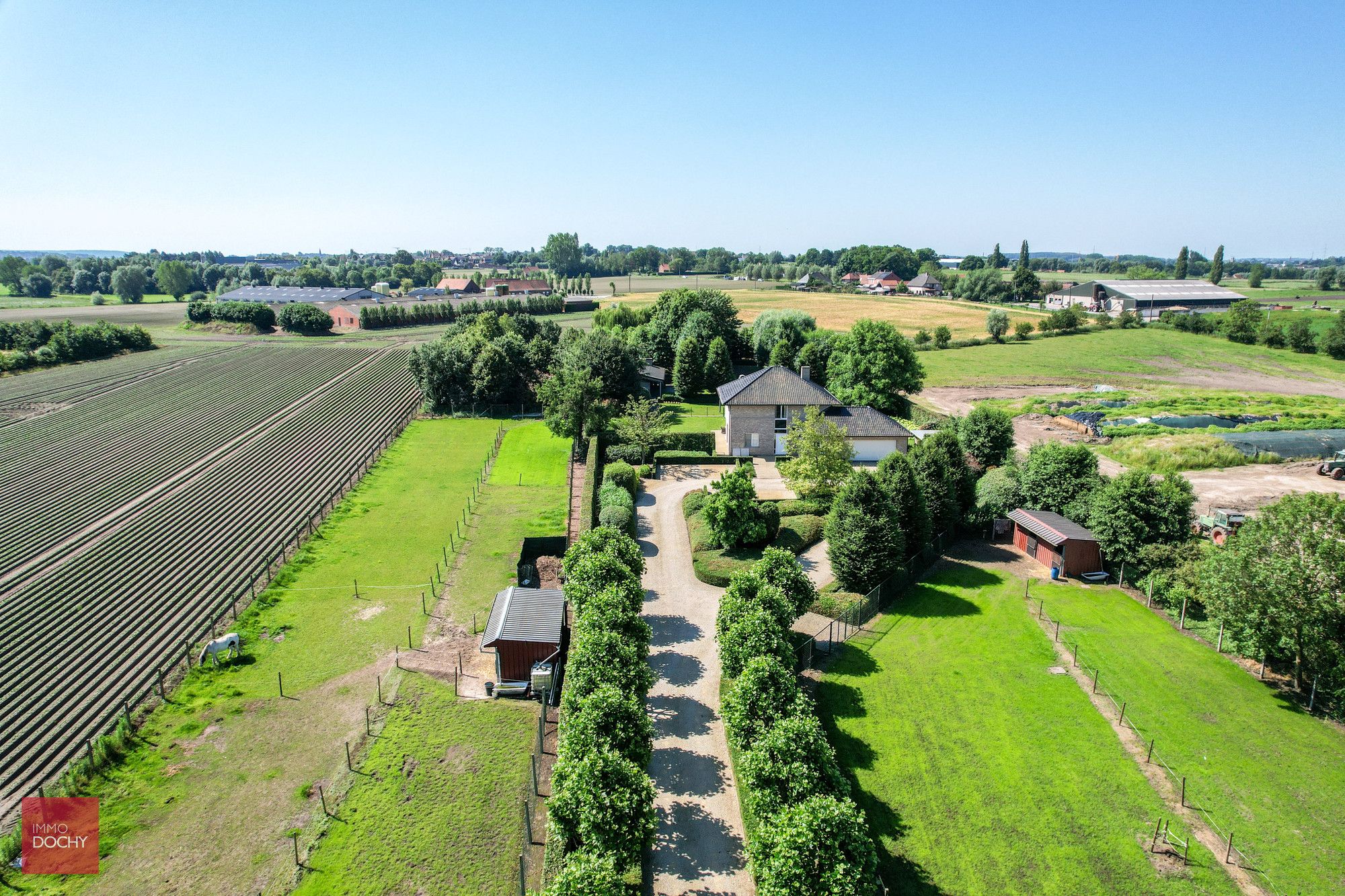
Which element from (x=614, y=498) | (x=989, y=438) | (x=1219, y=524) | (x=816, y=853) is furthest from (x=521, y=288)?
(x=816, y=853)

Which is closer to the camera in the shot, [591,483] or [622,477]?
[622,477]

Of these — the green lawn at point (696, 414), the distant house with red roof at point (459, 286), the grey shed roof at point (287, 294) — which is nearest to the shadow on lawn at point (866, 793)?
the green lawn at point (696, 414)

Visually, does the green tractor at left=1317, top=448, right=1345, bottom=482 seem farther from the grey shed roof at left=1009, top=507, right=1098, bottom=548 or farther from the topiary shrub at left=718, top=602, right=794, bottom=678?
the topiary shrub at left=718, top=602, right=794, bottom=678

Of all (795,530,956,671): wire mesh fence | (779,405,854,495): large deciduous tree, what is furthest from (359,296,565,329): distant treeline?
(795,530,956,671): wire mesh fence

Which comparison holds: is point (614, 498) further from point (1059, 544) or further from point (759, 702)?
point (1059, 544)

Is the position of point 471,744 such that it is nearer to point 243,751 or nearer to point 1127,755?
point 243,751

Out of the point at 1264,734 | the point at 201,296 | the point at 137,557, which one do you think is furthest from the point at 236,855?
the point at 201,296
